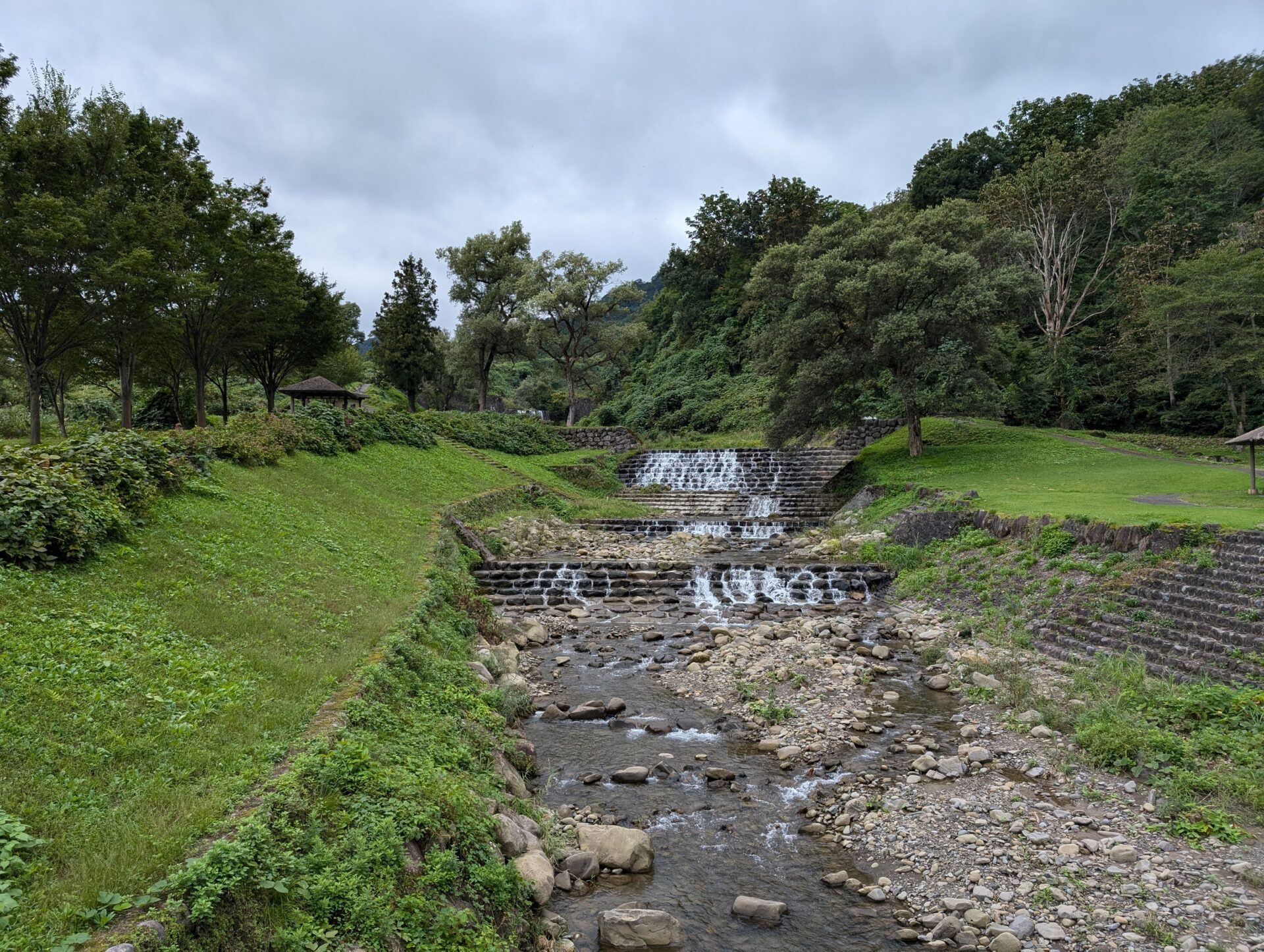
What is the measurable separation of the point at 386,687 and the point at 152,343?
20472 millimetres

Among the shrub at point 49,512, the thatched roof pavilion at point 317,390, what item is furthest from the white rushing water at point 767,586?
the thatched roof pavilion at point 317,390

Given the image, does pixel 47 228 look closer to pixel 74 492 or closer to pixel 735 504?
pixel 74 492

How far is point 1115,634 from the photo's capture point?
10523 millimetres

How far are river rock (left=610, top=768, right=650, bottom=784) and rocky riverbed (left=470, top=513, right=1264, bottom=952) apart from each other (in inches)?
0.8

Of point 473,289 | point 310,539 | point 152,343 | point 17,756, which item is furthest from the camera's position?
point 473,289

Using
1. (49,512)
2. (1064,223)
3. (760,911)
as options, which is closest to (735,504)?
(760,911)

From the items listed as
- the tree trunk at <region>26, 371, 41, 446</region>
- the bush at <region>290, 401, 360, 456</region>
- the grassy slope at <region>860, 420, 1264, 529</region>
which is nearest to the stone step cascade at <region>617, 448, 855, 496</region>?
the grassy slope at <region>860, 420, 1264, 529</region>

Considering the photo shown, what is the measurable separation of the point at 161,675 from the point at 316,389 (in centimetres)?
2639

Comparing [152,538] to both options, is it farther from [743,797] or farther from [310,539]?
[743,797]

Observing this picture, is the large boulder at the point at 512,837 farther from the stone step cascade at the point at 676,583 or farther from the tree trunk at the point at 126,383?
the tree trunk at the point at 126,383

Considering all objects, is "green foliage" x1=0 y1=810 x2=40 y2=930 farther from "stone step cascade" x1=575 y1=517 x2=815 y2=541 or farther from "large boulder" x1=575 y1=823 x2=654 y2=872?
"stone step cascade" x1=575 y1=517 x2=815 y2=541

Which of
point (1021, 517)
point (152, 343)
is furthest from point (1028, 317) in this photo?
point (152, 343)

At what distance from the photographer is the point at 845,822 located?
7.05 meters

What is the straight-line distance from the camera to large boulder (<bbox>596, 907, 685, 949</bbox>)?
5.31m
